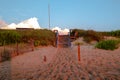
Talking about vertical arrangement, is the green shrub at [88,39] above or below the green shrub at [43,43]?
above

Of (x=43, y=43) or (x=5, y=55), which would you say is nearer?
(x=5, y=55)

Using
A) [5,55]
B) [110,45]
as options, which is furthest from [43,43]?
[5,55]

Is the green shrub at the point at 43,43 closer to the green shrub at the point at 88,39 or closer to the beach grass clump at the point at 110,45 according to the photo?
the green shrub at the point at 88,39

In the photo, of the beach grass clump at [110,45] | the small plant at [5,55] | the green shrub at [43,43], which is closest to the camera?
the small plant at [5,55]

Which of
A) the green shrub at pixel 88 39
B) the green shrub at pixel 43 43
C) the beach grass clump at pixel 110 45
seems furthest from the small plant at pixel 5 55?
the green shrub at pixel 88 39

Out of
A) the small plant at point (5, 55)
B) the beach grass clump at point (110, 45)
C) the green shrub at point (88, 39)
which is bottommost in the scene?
the small plant at point (5, 55)

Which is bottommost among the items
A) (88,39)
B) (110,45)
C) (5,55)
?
(5,55)

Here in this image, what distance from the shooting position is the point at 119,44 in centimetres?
2120

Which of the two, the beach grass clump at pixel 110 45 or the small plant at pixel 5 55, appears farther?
the beach grass clump at pixel 110 45

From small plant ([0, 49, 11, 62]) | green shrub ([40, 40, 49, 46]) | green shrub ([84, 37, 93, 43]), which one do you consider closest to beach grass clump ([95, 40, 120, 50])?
green shrub ([40, 40, 49, 46])

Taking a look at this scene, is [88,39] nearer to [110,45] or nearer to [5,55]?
[110,45]

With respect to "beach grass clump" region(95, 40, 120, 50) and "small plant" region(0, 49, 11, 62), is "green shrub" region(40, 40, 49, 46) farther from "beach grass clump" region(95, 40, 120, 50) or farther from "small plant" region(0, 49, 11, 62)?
"small plant" region(0, 49, 11, 62)

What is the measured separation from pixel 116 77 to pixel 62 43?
17.2 m

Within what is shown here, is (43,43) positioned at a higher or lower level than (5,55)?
higher
